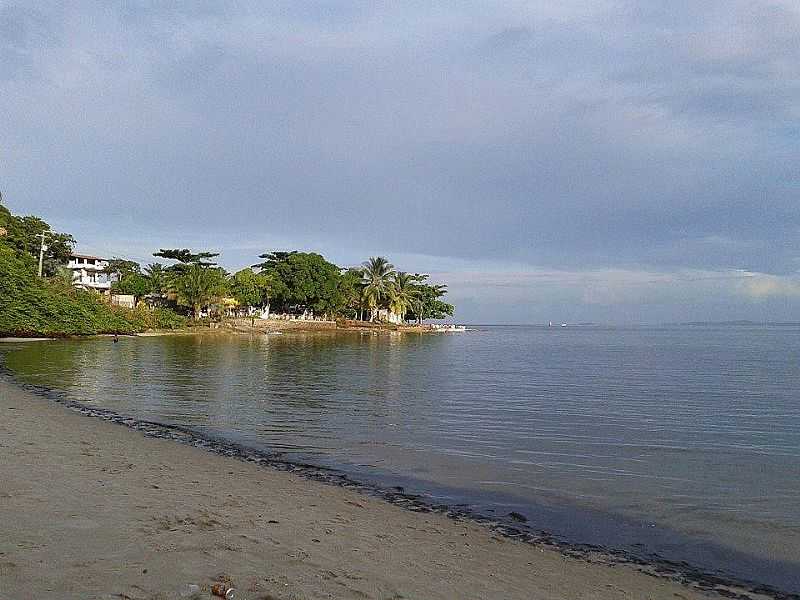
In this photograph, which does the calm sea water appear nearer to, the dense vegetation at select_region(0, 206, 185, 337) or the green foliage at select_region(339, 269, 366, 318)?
the dense vegetation at select_region(0, 206, 185, 337)

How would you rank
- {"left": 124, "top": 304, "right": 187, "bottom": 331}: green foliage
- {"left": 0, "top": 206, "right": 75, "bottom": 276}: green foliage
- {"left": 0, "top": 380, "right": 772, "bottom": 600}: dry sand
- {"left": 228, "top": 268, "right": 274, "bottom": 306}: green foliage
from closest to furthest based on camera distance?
{"left": 0, "top": 380, "right": 772, "bottom": 600}: dry sand, {"left": 0, "top": 206, "right": 75, "bottom": 276}: green foliage, {"left": 124, "top": 304, "right": 187, "bottom": 331}: green foliage, {"left": 228, "top": 268, "right": 274, "bottom": 306}: green foliage

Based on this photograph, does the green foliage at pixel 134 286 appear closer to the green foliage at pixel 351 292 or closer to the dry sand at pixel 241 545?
the green foliage at pixel 351 292

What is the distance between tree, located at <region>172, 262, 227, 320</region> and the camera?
97.3m

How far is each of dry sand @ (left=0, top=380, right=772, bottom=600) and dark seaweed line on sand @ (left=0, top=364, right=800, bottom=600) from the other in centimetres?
31

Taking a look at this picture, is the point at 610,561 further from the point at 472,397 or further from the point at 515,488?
the point at 472,397

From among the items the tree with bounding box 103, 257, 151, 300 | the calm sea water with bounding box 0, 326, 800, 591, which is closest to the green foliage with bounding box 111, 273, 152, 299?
the tree with bounding box 103, 257, 151, 300

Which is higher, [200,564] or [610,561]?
[200,564]

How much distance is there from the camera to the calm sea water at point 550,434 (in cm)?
977

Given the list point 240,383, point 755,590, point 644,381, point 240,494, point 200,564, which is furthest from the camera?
point 644,381

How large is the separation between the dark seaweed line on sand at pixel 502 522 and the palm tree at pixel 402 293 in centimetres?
10519

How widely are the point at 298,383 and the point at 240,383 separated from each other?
2563 mm

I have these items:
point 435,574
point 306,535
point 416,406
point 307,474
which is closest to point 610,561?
point 435,574

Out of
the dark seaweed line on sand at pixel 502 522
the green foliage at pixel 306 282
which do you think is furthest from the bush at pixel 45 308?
the dark seaweed line on sand at pixel 502 522

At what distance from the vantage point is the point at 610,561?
7.89 meters
